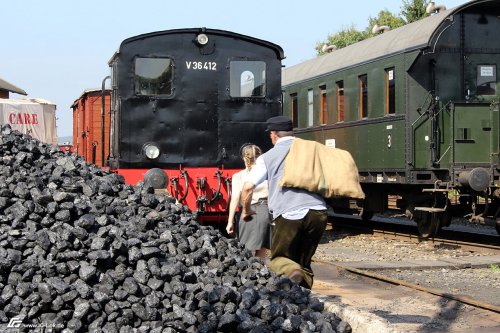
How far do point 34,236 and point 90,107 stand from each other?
10.4 metres

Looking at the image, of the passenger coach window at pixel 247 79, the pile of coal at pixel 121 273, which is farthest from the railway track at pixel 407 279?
the passenger coach window at pixel 247 79

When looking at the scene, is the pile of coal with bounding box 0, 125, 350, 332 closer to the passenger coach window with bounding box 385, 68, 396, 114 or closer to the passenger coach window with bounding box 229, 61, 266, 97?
the passenger coach window with bounding box 229, 61, 266, 97

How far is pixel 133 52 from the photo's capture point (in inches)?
559

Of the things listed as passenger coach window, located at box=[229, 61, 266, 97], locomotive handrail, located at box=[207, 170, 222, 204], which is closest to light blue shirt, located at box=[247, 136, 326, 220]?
locomotive handrail, located at box=[207, 170, 222, 204]

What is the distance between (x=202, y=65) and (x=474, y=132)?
5325 mm

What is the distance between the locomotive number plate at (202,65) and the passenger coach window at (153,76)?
1.13 feet

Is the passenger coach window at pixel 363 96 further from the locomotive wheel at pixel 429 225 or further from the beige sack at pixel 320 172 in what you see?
the beige sack at pixel 320 172

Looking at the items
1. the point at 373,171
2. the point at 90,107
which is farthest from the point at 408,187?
the point at 90,107

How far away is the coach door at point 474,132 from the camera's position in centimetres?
1569

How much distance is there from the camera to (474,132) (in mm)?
15805

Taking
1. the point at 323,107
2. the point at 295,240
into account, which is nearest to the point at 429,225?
the point at 323,107

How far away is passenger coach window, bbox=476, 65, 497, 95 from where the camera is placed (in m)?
16.3

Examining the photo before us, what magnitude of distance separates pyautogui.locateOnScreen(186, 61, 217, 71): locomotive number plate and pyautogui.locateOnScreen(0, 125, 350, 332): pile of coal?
5737 millimetres

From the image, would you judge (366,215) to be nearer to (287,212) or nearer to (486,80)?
(486,80)
